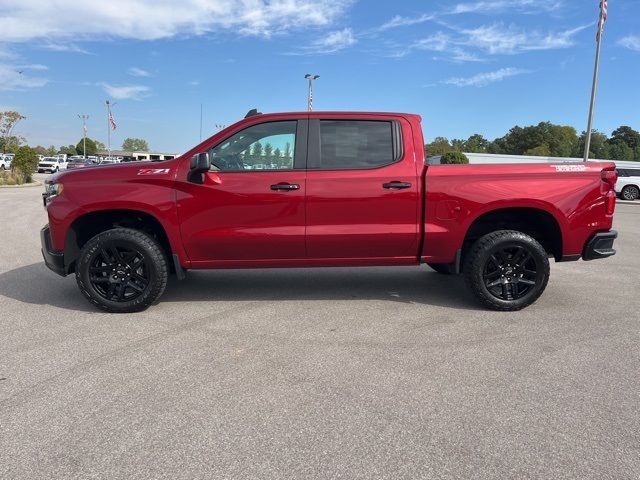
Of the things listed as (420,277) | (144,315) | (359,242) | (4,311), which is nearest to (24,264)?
(4,311)

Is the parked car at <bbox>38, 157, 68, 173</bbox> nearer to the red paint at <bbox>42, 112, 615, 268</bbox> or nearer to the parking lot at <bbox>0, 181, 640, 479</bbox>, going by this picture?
the parking lot at <bbox>0, 181, 640, 479</bbox>

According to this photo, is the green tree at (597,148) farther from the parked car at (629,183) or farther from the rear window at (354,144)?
the rear window at (354,144)

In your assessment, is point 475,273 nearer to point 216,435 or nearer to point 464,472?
point 464,472

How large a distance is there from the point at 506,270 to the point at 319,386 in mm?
2594

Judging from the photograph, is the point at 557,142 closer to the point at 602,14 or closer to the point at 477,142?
the point at 477,142

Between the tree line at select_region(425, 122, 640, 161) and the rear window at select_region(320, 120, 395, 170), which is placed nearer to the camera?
the rear window at select_region(320, 120, 395, 170)

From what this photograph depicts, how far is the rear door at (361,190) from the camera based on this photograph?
15.6ft

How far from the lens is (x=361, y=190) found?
4.74 metres

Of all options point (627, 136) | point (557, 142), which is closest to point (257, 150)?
point (557, 142)

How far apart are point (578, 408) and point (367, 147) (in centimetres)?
291

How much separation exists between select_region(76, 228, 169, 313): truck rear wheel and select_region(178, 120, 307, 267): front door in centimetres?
36

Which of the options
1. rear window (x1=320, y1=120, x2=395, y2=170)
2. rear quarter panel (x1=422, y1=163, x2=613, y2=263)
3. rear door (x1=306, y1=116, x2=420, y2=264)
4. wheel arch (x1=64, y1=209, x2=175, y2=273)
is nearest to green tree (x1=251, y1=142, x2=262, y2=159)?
rear door (x1=306, y1=116, x2=420, y2=264)

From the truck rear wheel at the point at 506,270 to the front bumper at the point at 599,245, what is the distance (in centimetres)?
A: 47

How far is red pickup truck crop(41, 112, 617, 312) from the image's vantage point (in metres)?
4.70
